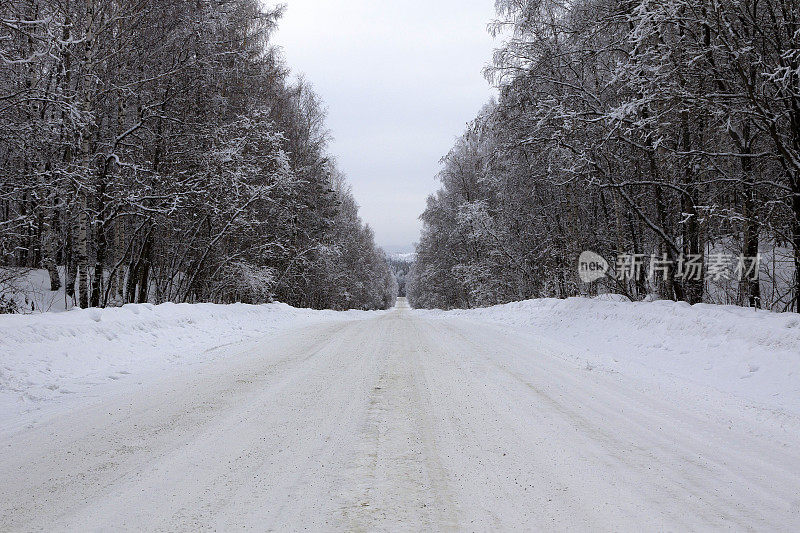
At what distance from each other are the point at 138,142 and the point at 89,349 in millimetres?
7776

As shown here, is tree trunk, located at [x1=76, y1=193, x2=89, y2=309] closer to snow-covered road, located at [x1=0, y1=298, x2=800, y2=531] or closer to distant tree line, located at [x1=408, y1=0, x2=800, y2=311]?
snow-covered road, located at [x1=0, y1=298, x2=800, y2=531]

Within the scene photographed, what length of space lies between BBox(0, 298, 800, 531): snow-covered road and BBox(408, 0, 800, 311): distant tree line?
17.2ft

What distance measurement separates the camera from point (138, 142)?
40.0 feet

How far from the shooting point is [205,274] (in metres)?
17.1

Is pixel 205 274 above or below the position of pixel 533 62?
below

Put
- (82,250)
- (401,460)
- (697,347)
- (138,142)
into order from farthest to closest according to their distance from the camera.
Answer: (138,142) → (82,250) → (697,347) → (401,460)

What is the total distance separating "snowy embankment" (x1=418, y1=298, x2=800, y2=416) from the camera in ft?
17.1

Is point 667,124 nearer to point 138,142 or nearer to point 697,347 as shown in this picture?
point 697,347

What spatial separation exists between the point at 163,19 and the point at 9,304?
25.7 ft

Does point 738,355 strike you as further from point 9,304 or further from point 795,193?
point 9,304

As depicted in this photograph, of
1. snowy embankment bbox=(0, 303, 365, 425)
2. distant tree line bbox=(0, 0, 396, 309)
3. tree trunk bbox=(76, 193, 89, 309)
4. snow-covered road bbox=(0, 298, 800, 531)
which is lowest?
snow-covered road bbox=(0, 298, 800, 531)

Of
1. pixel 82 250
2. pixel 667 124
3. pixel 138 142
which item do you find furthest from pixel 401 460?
pixel 138 142

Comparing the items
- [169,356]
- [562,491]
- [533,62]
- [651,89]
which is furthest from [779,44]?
[169,356]

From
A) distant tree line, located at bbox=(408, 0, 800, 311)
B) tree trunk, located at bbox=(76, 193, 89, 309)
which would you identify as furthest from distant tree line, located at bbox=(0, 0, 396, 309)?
distant tree line, located at bbox=(408, 0, 800, 311)
